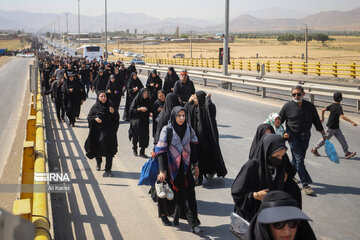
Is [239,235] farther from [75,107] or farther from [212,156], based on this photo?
[75,107]

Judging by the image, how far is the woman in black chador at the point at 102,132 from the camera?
337 inches

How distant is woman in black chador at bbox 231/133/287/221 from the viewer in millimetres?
4039

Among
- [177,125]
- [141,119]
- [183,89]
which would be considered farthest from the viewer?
[183,89]

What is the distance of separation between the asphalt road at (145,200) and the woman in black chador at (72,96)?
270 cm

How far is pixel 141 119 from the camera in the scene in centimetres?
1002

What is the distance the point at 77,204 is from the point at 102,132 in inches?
81.5

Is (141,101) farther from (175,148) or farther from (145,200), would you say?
(175,148)

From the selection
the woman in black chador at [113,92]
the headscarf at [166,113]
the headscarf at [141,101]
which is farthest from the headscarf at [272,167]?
the woman in black chador at [113,92]

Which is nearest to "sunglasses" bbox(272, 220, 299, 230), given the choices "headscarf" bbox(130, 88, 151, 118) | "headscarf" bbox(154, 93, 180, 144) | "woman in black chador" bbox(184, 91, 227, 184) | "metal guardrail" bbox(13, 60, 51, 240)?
"metal guardrail" bbox(13, 60, 51, 240)

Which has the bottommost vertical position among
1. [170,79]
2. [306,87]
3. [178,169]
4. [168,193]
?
[168,193]

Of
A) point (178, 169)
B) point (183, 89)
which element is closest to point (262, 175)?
point (178, 169)

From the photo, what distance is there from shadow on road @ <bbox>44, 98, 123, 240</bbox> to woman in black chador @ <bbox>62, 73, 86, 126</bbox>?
11.2ft

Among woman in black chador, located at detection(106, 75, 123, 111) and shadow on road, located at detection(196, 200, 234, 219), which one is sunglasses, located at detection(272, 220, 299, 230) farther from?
woman in black chador, located at detection(106, 75, 123, 111)

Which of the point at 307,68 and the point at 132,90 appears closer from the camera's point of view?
the point at 132,90
